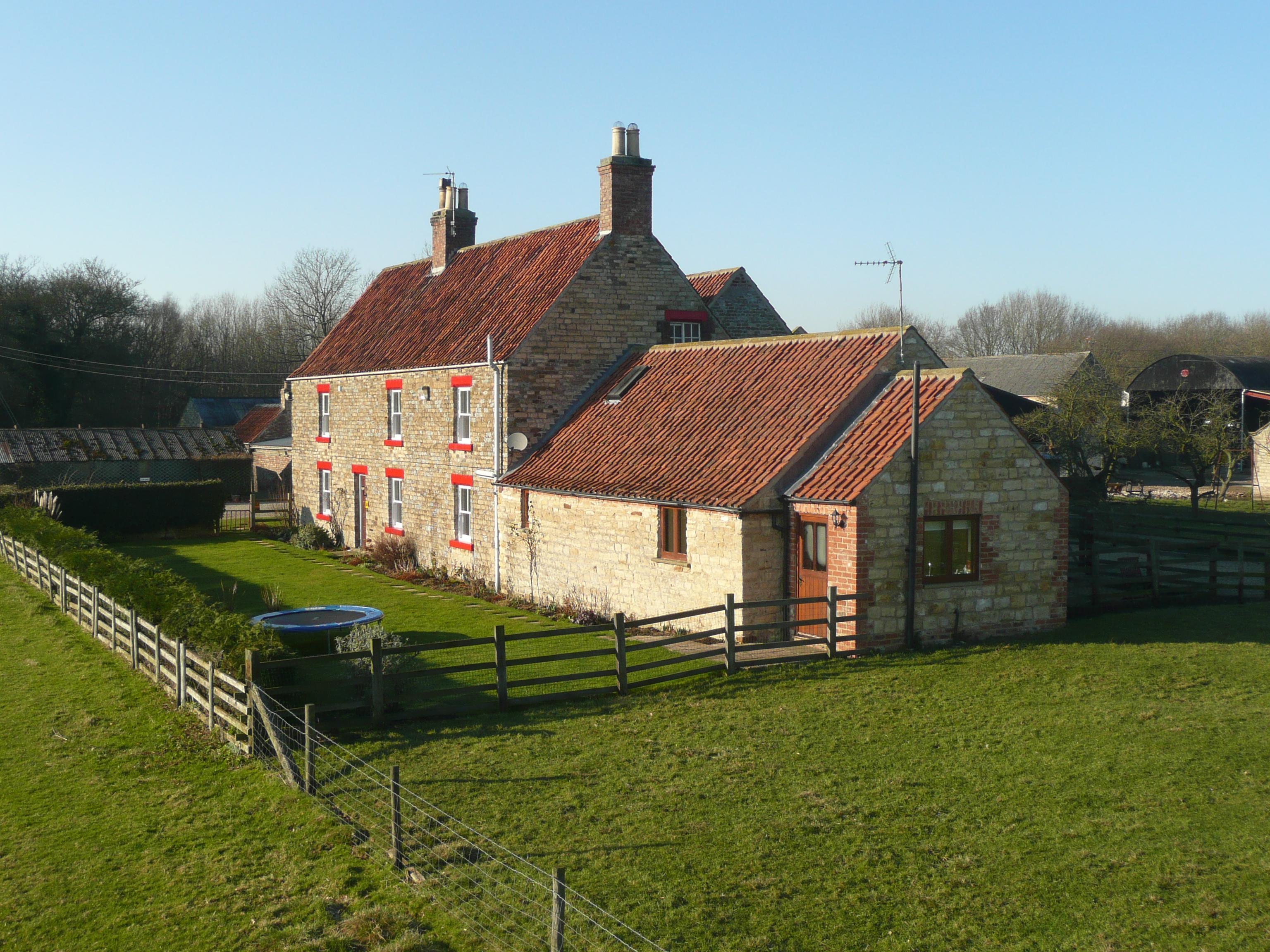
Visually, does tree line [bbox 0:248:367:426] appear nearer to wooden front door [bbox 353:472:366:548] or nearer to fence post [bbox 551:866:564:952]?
wooden front door [bbox 353:472:366:548]

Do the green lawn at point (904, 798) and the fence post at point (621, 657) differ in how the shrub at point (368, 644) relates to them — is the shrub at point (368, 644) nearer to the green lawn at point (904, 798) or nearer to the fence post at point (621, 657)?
the green lawn at point (904, 798)

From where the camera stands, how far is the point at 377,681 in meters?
13.3

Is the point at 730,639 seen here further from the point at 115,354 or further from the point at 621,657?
the point at 115,354

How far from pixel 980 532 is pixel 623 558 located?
6492mm

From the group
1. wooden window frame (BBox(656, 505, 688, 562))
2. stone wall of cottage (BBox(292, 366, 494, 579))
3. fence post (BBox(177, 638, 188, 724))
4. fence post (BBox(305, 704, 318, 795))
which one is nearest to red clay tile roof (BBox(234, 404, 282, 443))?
stone wall of cottage (BBox(292, 366, 494, 579))

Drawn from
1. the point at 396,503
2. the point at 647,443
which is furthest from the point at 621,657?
the point at 396,503

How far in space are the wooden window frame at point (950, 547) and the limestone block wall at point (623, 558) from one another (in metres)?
2.37

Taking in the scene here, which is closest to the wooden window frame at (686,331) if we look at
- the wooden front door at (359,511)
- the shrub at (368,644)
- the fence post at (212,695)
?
the wooden front door at (359,511)

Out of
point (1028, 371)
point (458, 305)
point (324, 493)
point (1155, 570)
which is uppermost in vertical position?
point (1028, 371)

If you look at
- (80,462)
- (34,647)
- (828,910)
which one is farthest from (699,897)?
(80,462)

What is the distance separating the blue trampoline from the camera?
656 inches

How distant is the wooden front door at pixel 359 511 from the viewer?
3198cm

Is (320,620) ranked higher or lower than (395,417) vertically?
lower

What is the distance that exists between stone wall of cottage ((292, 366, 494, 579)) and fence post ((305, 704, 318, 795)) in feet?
43.2
